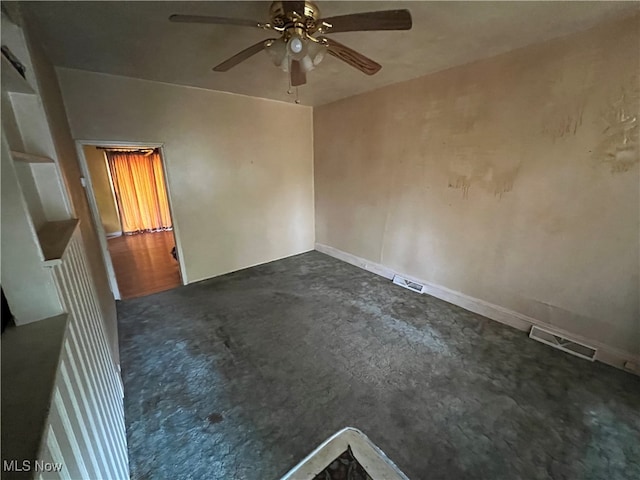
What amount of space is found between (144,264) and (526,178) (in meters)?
5.28

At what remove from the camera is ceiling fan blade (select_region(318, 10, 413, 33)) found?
1360 mm

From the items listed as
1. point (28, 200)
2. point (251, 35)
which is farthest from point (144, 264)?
point (251, 35)

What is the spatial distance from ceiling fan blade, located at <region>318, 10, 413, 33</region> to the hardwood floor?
11.4 ft

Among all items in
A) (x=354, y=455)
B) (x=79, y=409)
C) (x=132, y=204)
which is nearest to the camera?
(x=79, y=409)

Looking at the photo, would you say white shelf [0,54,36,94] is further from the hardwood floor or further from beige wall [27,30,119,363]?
the hardwood floor

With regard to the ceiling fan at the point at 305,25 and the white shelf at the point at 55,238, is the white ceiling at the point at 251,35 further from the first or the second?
the white shelf at the point at 55,238

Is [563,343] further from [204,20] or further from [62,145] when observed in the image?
[62,145]

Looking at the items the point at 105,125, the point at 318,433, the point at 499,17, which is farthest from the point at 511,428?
the point at 105,125

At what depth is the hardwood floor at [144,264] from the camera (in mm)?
3660

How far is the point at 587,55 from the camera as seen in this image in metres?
2.01

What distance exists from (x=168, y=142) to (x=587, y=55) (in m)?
3.97

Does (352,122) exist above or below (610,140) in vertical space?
above

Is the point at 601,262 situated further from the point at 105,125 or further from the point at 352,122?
the point at 105,125

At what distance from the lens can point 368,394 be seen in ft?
6.40
